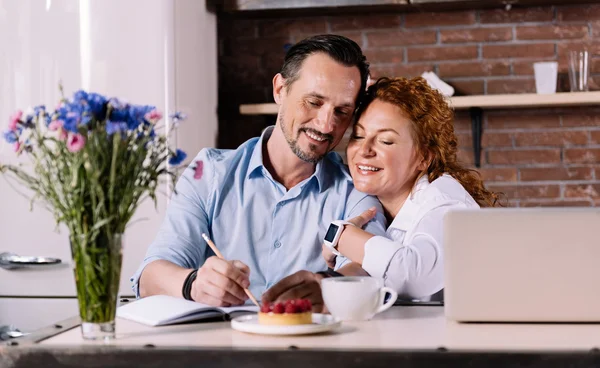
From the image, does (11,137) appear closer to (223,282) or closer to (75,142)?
(75,142)

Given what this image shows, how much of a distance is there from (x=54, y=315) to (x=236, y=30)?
5.14ft

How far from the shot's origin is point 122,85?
2.99 m

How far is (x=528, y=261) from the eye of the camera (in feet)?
4.45

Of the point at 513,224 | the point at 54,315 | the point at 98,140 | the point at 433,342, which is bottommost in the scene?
the point at 54,315

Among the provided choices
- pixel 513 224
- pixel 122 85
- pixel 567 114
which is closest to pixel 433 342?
pixel 513 224

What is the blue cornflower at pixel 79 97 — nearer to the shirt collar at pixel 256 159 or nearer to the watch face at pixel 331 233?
the watch face at pixel 331 233

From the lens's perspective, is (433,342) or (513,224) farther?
(513,224)

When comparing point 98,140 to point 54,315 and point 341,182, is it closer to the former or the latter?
point 341,182

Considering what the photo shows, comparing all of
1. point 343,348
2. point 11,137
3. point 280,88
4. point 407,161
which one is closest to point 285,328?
point 343,348

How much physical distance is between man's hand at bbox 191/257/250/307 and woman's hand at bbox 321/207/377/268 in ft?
1.44

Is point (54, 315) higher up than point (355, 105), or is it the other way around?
point (355, 105)

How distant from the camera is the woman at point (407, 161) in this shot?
206 centimetres

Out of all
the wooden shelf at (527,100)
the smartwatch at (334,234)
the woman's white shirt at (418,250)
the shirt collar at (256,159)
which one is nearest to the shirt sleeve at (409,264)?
the woman's white shirt at (418,250)

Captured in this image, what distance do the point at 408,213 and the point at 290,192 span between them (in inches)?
14.2
